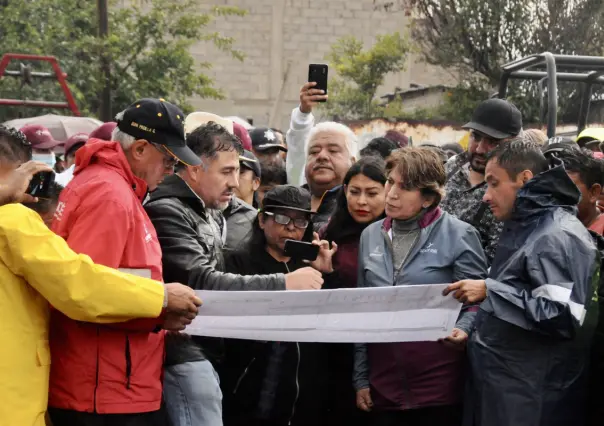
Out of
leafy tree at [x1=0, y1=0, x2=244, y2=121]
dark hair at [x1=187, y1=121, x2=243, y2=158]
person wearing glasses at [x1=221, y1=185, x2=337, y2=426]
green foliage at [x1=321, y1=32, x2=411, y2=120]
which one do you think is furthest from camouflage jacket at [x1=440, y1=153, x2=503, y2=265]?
green foliage at [x1=321, y1=32, x2=411, y2=120]

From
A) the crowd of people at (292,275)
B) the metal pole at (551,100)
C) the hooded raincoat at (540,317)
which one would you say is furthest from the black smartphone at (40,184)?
the metal pole at (551,100)

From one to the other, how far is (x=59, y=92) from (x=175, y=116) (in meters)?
16.6

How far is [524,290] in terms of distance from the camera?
4777mm

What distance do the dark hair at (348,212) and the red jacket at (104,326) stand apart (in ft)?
5.38

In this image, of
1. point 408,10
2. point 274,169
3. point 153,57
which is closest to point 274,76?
point 408,10

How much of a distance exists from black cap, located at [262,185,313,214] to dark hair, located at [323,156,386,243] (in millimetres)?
387

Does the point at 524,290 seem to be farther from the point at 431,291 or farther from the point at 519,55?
the point at 519,55

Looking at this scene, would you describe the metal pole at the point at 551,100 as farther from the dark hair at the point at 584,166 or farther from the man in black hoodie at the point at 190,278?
the man in black hoodie at the point at 190,278

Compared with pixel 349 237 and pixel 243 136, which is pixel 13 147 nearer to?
pixel 349 237

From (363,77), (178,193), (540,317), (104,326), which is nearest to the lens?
(104,326)

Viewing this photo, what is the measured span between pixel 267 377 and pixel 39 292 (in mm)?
1704

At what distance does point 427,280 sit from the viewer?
207 inches

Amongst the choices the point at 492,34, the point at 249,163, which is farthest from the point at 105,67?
the point at 249,163

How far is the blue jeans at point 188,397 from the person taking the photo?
481cm
